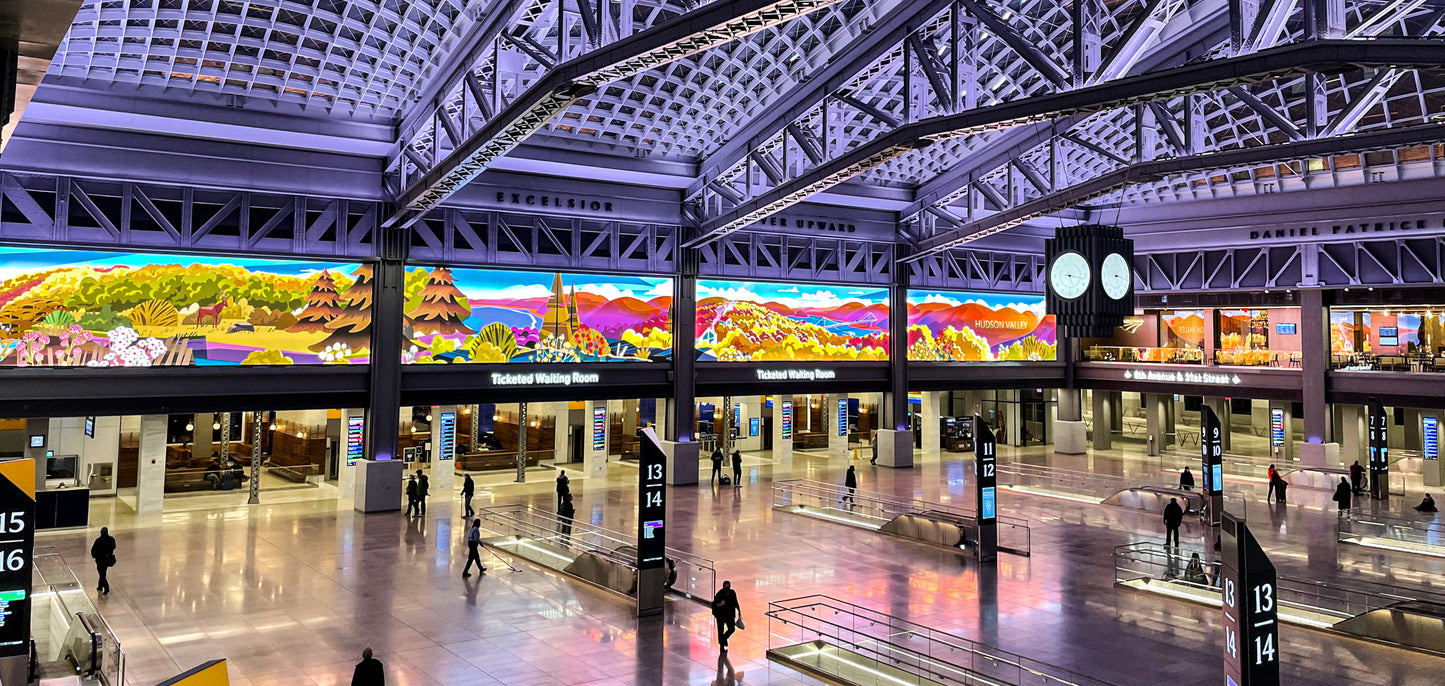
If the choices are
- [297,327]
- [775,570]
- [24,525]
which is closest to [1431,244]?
[775,570]

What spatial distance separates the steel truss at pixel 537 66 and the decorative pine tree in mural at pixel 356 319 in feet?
7.25

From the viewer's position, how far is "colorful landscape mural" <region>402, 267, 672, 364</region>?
3206cm

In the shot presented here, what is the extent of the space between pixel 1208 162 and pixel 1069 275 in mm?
4610

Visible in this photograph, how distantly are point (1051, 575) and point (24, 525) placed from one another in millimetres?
19972

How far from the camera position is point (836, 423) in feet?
157

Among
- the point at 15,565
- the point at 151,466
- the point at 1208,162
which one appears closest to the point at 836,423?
the point at 1208,162

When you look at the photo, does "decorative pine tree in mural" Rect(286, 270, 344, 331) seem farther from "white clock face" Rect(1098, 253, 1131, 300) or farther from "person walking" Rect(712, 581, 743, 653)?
"white clock face" Rect(1098, 253, 1131, 300)

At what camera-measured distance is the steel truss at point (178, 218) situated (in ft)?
84.3

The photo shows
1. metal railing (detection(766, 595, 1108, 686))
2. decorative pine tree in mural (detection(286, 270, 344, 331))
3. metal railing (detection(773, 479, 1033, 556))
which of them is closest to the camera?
metal railing (detection(766, 595, 1108, 686))

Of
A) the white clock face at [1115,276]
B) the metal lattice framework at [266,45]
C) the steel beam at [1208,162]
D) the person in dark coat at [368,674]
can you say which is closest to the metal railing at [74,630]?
the person in dark coat at [368,674]

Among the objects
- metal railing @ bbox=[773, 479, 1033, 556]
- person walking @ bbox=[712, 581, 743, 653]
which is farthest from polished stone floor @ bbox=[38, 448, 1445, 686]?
metal railing @ bbox=[773, 479, 1033, 556]

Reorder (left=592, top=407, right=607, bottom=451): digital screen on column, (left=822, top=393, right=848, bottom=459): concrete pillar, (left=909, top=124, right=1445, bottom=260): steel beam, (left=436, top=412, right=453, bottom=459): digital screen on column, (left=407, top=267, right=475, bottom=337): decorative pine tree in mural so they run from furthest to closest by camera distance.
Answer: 1. (left=822, top=393, right=848, bottom=459): concrete pillar
2. (left=592, top=407, right=607, bottom=451): digital screen on column
3. (left=436, top=412, right=453, bottom=459): digital screen on column
4. (left=407, top=267, right=475, bottom=337): decorative pine tree in mural
5. (left=909, top=124, right=1445, bottom=260): steel beam

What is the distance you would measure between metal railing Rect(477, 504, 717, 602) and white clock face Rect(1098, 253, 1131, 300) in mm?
13741

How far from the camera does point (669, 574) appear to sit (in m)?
19.9
